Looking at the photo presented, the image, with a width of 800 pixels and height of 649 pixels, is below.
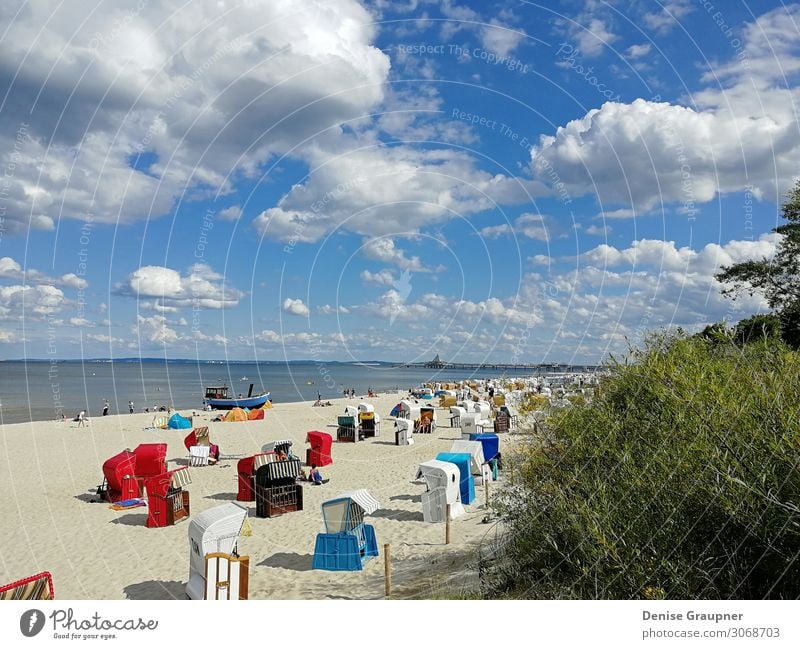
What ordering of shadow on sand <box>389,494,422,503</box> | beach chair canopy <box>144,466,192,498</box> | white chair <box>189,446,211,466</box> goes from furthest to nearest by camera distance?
1. white chair <box>189,446,211,466</box>
2. shadow on sand <box>389,494,422,503</box>
3. beach chair canopy <box>144,466,192,498</box>

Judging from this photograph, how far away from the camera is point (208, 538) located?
329 inches

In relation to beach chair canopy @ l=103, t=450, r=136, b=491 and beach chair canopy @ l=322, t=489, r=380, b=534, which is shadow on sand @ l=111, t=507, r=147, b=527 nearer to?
beach chair canopy @ l=103, t=450, r=136, b=491

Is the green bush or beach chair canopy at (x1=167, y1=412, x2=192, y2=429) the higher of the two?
the green bush

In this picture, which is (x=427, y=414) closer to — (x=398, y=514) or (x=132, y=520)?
(x=398, y=514)

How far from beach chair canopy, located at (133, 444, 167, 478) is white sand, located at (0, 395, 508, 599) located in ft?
3.85

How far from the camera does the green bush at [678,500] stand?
4.70m

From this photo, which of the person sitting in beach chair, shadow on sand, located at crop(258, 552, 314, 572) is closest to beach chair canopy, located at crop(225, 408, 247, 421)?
the person sitting in beach chair

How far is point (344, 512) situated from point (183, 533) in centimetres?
433

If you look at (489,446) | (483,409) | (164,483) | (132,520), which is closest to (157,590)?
(164,483)

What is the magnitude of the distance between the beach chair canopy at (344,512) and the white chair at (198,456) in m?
11.9

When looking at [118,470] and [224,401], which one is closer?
[118,470]

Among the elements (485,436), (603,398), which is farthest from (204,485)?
(603,398)

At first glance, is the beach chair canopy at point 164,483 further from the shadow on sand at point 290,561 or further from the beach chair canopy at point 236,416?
the beach chair canopy at point 236,416

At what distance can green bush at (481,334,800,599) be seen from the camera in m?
4.70
